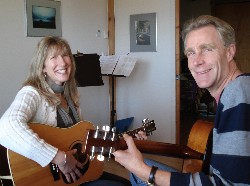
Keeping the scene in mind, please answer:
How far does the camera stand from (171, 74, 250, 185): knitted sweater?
0.91 meters

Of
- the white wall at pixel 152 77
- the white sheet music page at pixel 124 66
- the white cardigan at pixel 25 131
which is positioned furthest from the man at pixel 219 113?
the white wall at pixel 152 77

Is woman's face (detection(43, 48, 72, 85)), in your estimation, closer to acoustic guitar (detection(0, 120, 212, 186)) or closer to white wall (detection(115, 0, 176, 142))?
acoustic guitar (detection(0, 120, 212, 186))

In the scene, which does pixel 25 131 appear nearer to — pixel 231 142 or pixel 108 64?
pixel 231 142

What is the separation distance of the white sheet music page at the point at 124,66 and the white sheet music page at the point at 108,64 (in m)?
0.05

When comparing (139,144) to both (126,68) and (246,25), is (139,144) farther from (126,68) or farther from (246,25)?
(246,25)

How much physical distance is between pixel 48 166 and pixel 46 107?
0.31m

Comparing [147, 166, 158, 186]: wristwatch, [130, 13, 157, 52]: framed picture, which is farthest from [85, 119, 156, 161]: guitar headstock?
[130, 13, 157, 52]: framed picture

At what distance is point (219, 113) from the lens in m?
1.00

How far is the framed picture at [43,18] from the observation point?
3066mm

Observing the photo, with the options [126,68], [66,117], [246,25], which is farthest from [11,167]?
[246,25]

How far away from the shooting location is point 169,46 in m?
3.61

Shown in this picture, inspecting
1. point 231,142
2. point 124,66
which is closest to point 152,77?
point 124,66

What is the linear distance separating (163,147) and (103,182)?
0.45m

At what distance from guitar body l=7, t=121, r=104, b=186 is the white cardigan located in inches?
1.9
